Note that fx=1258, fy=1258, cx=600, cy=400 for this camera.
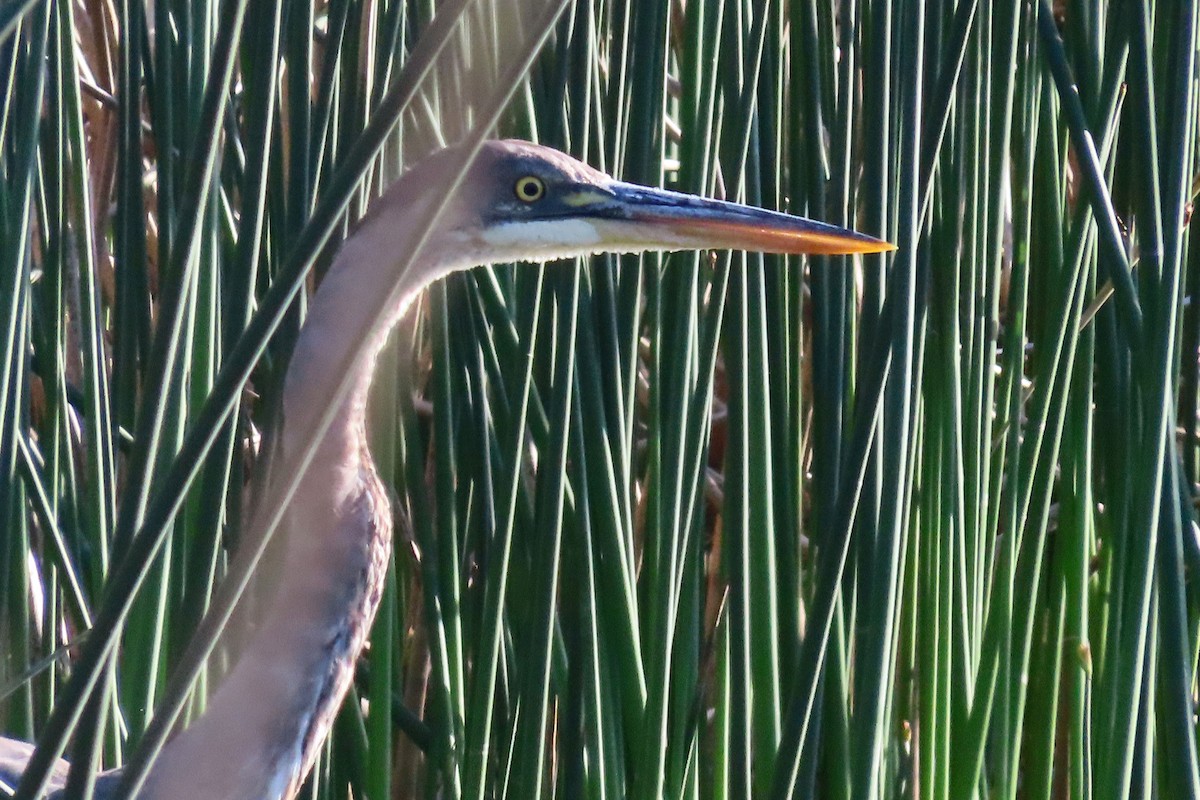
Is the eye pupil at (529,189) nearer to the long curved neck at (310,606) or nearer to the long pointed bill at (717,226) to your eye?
the long pointed bill at (717,226)

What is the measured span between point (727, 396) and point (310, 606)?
1.29 feet

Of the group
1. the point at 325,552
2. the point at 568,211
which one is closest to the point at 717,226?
the point at 568,211

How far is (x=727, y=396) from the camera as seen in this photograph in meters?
1.05

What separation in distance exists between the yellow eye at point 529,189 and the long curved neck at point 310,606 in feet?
0.58

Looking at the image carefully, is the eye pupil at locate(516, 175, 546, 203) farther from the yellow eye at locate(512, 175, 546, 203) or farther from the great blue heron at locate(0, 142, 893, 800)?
the great blue heron at locate(0, 142, 893, 800)

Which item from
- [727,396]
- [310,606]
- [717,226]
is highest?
[717,226]

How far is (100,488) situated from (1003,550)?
30.8 inches

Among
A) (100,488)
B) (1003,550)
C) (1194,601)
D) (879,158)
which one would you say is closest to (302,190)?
(100,488)

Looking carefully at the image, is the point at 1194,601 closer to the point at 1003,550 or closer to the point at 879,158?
the point at 1003,550

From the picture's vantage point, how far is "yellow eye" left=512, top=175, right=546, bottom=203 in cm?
101

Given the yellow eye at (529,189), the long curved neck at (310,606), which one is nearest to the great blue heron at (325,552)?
the long curved neck at (310,606)

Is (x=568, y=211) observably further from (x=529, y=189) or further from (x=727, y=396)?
(x=727, y=396)

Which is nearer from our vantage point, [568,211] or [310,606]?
[310,606]

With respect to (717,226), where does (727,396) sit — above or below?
below
